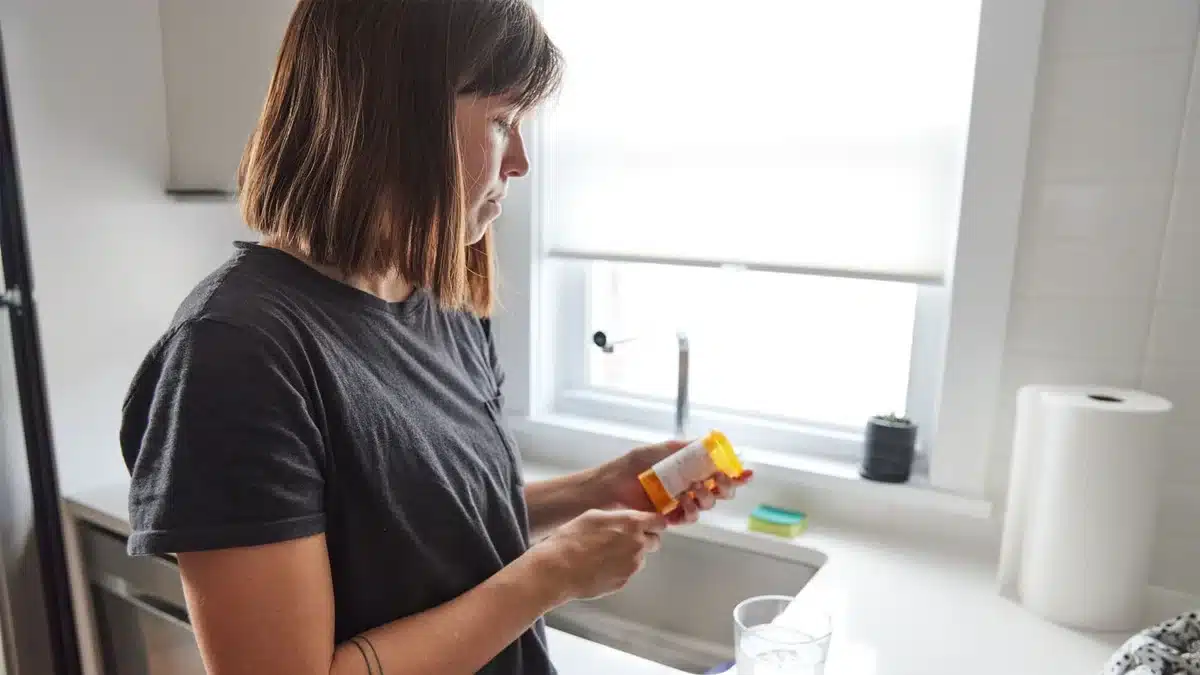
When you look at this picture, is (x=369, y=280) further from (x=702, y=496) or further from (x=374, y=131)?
(x=702, y=496)

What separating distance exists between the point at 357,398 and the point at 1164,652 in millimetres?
816

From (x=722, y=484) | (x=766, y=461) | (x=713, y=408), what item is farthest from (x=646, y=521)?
(x=713, y=408)

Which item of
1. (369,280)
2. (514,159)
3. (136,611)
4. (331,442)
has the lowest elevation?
(136,611)

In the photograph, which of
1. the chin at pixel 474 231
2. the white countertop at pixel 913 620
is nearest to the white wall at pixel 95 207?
the white countertop at pixel 913 620

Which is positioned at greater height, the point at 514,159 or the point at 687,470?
the point at 514,159

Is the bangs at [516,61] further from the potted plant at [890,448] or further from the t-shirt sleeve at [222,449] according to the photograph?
the potted plant at [890,448]

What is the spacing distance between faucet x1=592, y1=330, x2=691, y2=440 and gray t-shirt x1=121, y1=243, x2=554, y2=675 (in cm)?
57

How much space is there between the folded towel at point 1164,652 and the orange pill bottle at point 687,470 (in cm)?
42

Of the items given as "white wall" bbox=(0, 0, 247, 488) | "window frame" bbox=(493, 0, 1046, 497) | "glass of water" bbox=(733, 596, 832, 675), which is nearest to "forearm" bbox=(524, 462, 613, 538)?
"glass of water" bbox=(733, 596, 832, 675)

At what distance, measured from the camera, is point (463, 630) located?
0.67 metres

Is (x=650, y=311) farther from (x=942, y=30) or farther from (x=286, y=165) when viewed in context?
(x=286, y=165)

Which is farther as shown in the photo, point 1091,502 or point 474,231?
point 1091,502

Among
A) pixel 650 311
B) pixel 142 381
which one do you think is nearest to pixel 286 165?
pixel 142 381

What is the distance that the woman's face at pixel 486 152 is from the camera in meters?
0.70
